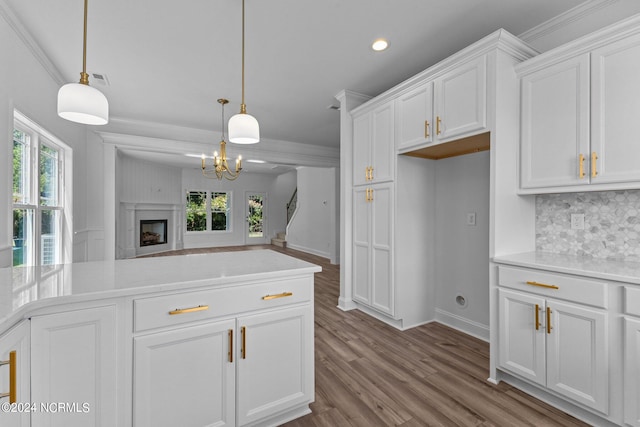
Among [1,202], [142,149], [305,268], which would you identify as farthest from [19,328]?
[142,149]

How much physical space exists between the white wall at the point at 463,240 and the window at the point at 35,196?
389 centimetres

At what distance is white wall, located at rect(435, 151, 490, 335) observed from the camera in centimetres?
278

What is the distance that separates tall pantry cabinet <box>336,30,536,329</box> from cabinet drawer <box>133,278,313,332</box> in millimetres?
1620

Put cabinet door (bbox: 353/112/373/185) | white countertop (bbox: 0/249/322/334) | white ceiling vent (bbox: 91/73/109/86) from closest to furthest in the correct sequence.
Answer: white countertop (bbox: 0/249/322/334)
white ceiling vent (bbox: 91/73/109/86)
cabinet door (bbox: 353/112/373/185)

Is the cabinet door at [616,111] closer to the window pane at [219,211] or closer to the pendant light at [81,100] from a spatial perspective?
the pendant light at [81,100]

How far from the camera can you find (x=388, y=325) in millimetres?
3154

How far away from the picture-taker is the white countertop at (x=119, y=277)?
1116 millimetres

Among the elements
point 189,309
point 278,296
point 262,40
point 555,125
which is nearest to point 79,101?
point 189,309

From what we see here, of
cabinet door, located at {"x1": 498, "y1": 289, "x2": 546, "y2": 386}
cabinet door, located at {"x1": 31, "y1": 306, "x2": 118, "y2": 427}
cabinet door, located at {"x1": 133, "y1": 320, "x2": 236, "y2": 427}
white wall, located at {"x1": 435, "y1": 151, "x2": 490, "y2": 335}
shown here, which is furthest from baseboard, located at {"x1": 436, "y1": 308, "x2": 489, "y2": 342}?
cabinet door, located at {"x1": 31, "y1": 306, "x2": 118, "y2": 427}

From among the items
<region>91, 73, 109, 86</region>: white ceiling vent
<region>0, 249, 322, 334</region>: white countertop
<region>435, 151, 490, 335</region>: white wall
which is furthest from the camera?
<region>91, 73, 109, 86</region>: white ceiling vent

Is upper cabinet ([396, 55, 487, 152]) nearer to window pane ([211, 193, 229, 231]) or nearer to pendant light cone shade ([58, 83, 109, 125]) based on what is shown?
pendant light cone shade ([58, 83, 109, 125])

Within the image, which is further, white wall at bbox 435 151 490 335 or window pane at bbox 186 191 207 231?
window pane at bbox 186 191 207 231

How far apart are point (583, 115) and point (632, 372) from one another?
1.47 m

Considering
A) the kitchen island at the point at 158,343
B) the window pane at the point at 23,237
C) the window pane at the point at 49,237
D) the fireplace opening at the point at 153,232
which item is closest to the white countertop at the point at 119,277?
the kitchen island at the point at 158,343
